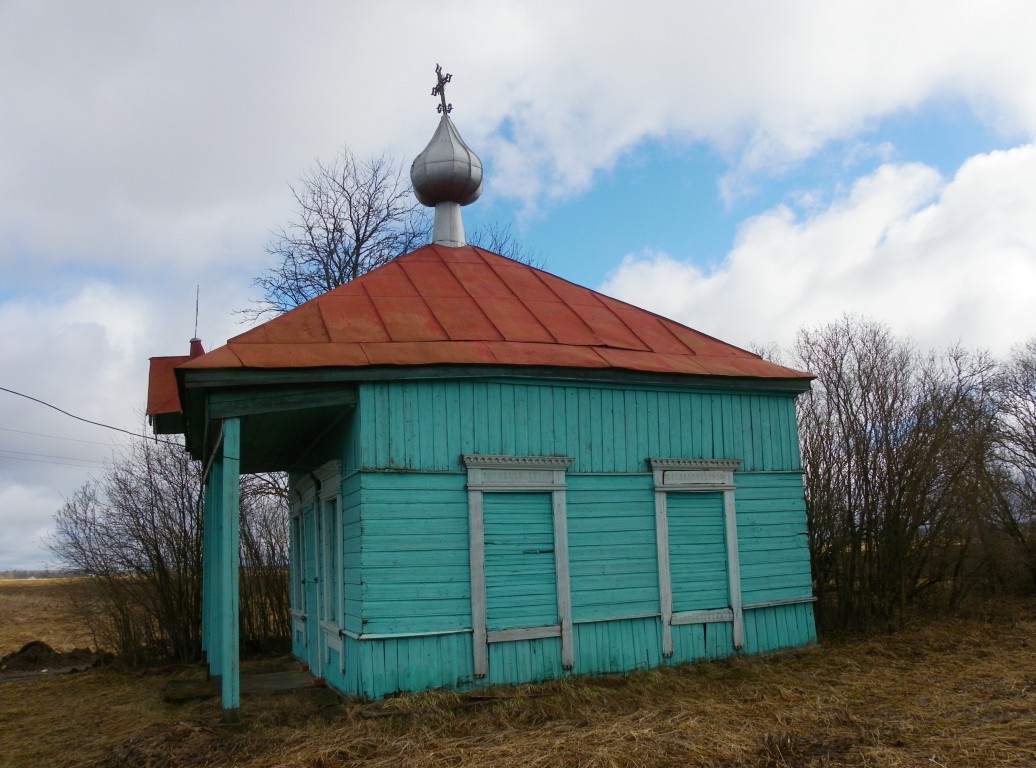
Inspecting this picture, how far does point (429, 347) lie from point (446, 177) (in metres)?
4.52

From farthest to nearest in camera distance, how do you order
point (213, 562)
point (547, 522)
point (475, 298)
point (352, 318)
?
point (213, 562)
point (475, 298)
point (352, 318)
point (547, 522)

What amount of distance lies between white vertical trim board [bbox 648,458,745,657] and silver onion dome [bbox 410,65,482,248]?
4755 mm

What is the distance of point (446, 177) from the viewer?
12.5m

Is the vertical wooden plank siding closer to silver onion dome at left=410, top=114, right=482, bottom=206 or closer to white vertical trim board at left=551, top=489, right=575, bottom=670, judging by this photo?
white vertical trim board at left=551, top=489, right=575, bottom=670

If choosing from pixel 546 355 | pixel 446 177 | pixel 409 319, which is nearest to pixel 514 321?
pixel 546 355

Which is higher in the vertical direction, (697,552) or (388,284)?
(388,284)

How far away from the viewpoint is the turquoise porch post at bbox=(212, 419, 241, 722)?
24.1 ft

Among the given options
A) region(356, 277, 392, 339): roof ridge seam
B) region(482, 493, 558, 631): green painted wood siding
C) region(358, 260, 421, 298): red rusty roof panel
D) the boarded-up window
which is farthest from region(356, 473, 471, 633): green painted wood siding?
region(358, 260, 421, 298): red rusty roof panel

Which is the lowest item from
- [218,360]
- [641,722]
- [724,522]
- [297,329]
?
[641,722]

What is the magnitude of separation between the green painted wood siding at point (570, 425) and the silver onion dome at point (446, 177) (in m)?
4.05

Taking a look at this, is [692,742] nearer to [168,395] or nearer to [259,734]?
[259,734]

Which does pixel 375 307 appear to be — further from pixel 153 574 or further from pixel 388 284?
pixel 153 574

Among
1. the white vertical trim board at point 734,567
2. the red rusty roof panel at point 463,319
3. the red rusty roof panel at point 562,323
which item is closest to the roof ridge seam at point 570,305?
the red rusty roof panel at point 562,323

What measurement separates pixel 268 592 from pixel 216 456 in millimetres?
6171
